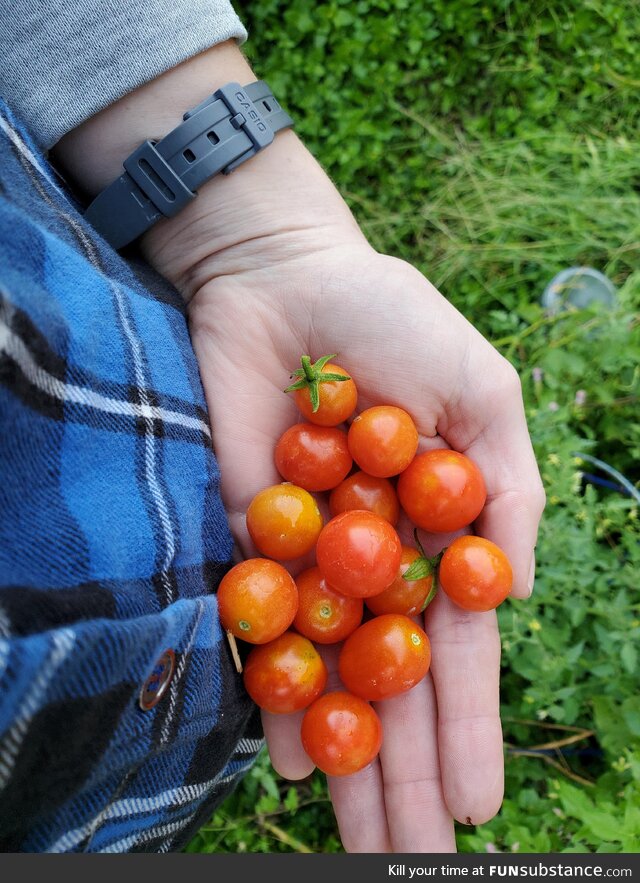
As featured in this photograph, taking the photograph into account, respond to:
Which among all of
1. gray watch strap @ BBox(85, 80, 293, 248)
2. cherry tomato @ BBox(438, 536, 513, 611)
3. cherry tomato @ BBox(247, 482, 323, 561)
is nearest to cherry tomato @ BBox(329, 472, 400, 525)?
cherry tomato @ BBox(247, 482, 323, 561)

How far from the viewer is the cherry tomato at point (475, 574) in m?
1.71

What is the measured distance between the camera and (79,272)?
151 cm

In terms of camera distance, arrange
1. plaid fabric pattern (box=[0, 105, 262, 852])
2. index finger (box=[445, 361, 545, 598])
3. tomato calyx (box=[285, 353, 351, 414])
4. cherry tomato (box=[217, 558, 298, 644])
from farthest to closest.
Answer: index finger (box=[445, 361, 545, 598]) < tomato calyx (box=[285, 353, 351, 414]) < cherry tomato (box=[217, 558, 298, 644]) < plaid fabric pattern (box=[0, 105, 262, 852])

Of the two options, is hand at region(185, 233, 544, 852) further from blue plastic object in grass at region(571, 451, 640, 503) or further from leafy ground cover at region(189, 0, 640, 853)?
blue plastic object in grass at region(571, 451, 640, 503)

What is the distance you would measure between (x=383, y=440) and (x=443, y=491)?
0.20 m

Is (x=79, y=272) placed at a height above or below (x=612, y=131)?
above

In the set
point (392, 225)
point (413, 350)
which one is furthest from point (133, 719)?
point (392, 225)

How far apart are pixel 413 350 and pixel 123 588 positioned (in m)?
1.01

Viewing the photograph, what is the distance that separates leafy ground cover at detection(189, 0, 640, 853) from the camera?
7.70 ft

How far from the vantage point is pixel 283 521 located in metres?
1.74

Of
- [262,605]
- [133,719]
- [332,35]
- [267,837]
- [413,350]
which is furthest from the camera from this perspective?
[332,35]

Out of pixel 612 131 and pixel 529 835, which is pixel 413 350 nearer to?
pixel 529 835

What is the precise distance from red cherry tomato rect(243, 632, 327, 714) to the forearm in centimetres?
114

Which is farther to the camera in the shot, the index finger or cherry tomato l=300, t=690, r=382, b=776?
the index finger
